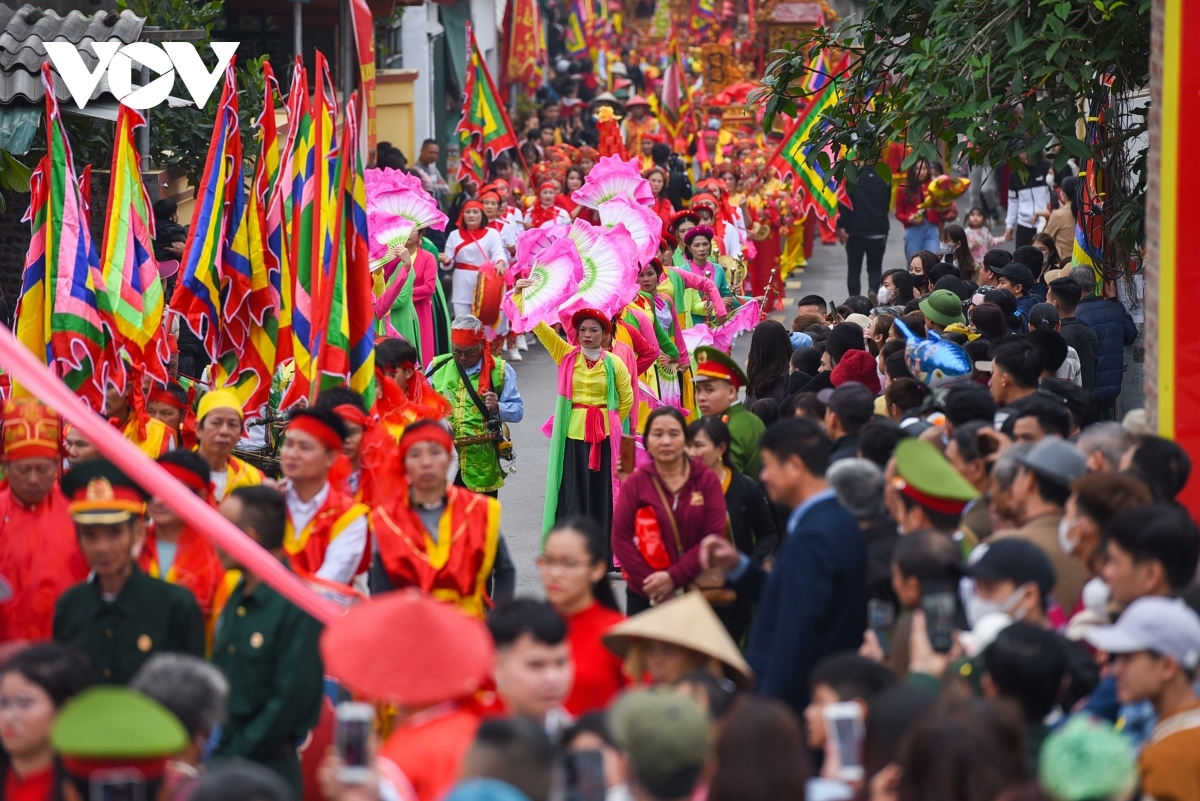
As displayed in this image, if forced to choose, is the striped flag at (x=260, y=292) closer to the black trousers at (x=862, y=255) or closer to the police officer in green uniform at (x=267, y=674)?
the police officer in green uniform at (x=267, y=674)

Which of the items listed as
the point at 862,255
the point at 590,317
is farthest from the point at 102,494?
the point at 862,255

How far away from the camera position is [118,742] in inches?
158

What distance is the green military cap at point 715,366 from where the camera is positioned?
27.7 ft

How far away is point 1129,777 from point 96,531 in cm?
334

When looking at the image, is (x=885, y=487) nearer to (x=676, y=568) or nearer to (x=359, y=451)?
(x=676, y=568)

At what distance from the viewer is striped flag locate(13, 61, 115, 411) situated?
322 inches

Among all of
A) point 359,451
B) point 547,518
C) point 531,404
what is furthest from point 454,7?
point 359,451

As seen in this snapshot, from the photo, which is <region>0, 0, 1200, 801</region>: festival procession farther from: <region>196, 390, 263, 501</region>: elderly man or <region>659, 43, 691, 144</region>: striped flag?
<region>659, 43, 691, 144</region>: striped flag

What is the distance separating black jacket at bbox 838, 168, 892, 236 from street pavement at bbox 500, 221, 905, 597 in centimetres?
130

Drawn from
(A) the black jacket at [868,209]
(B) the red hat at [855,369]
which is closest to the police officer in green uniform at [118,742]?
(B) the red hat at [855,369]

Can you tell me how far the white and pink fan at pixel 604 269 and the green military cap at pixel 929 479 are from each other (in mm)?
4326

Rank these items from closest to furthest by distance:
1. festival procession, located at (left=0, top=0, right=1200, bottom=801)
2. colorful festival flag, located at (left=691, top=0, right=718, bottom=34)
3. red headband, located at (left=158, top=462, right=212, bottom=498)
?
festival procession, located at (left=0, top=0, right=1200, bottom=801), red headband, located at (left=158, top=462, right=212, bottom=498), colorful festival flag, located at (left=691, top=0, right=718, bottom=34)

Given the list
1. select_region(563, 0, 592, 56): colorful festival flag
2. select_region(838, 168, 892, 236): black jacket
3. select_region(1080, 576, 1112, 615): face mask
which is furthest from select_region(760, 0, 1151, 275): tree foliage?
select_region(563, 0, 592, 56): colorful festival flag

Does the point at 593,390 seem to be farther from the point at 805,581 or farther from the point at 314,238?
the point at 805,581
